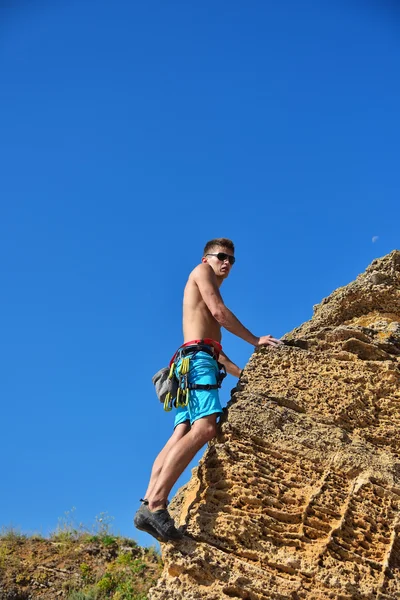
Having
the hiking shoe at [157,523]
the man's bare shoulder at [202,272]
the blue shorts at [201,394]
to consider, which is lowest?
the hiking shoe at [157,523]

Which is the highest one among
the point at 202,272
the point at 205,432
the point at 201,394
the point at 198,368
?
the point at 202,272

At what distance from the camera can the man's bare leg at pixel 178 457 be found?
388 centimetres

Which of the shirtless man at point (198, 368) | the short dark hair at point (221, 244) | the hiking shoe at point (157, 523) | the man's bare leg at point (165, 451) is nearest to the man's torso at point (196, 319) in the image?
the shirtless man at point (198, 368)

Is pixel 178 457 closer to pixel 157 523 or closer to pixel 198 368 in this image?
pixel 157 523

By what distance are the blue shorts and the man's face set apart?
786 millimetres

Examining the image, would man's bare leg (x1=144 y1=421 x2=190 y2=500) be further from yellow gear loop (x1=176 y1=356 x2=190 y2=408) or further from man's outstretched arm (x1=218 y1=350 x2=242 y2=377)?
man's outstretched arm (x1=218 y1=350 x2=242 y2=377)

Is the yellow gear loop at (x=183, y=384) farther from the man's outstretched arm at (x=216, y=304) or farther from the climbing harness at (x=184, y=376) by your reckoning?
the man's outstretched arm at (x=216, y=304)

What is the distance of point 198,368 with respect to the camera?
170 inches

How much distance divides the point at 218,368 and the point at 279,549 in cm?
126

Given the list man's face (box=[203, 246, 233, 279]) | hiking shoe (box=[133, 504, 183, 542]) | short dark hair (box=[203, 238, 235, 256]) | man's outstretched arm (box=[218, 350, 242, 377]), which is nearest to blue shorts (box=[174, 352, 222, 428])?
man's outstretched arm (box=[218, 350, 242, 377])

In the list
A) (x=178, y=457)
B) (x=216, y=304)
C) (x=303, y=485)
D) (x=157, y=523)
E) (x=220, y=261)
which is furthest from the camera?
(x=220, y=261)

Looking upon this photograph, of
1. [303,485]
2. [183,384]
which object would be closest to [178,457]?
[183,384]

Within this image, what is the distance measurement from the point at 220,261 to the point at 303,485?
1.77 m

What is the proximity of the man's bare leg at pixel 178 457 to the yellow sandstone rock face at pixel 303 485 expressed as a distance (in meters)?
0.19
